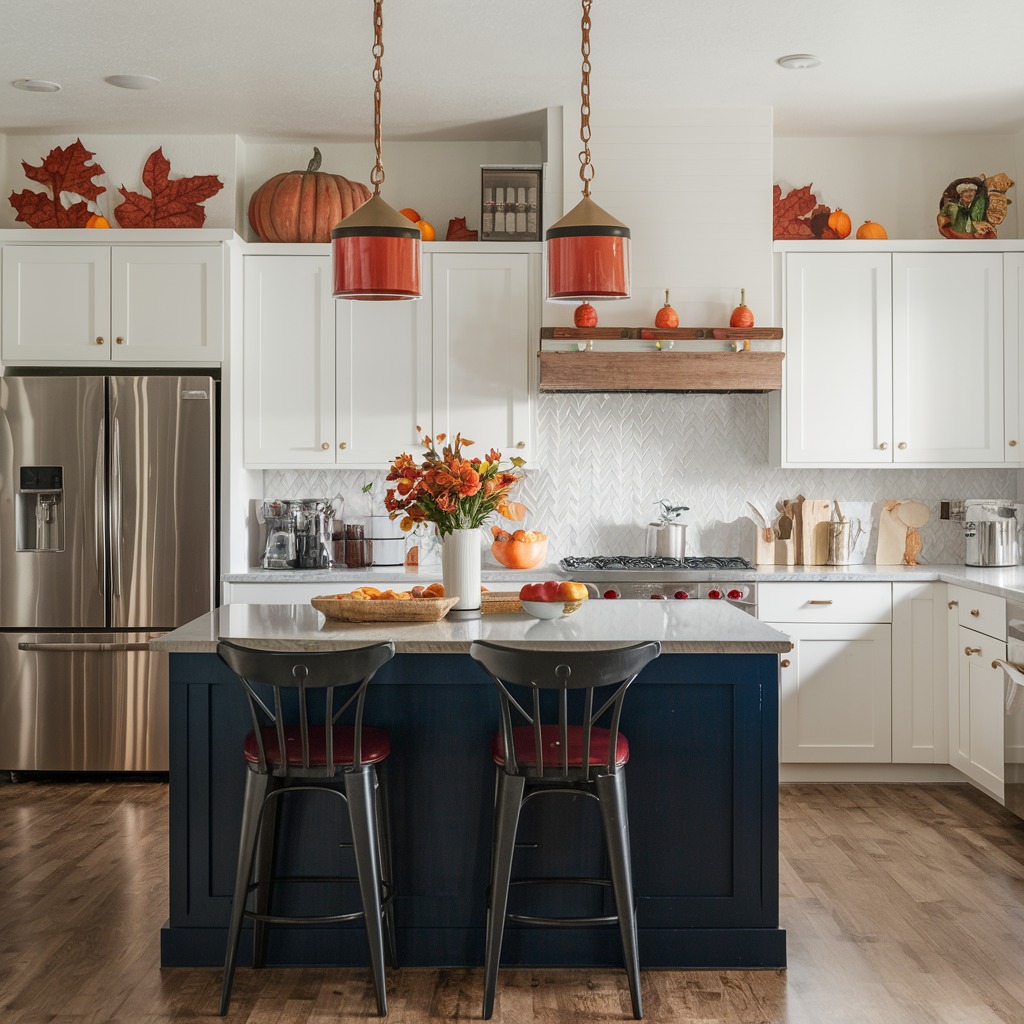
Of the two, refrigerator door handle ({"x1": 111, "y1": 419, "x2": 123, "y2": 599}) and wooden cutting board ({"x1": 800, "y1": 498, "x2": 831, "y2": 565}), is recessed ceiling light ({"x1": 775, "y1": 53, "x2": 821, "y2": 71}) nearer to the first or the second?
wooden cutting board ({"x1": 800, "y1": 498, "x2": 831, "y2": 565})

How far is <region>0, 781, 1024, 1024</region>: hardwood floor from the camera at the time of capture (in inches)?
108

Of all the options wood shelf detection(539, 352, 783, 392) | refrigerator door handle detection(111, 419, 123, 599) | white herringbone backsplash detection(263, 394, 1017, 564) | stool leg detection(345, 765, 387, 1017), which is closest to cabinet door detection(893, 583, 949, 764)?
white herringbone backsplash detection(263, 394, 1017, 564)

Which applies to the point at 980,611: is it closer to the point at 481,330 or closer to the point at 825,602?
the point at 825,602

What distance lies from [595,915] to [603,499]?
261 centimetres

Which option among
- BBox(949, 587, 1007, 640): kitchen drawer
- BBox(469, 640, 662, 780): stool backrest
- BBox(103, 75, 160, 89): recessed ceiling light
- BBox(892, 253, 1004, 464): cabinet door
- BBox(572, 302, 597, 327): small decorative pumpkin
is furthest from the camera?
BBox(892, 253, 1004, 464): cabinet door

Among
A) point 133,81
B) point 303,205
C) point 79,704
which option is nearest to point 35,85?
point 133,81

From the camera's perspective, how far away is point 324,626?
10.2ft

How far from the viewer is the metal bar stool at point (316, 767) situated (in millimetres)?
2623

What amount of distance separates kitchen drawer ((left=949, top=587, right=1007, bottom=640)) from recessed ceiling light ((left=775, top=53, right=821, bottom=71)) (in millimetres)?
2110

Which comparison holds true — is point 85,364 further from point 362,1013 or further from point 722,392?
point 362,1013

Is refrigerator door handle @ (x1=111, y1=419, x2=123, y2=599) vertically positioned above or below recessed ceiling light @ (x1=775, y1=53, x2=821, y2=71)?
below

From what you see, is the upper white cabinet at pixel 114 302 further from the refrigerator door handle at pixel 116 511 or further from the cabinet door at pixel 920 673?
the cabinet door at pixel 920 673

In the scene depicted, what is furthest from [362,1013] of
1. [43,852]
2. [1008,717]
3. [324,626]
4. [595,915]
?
[1008,717]

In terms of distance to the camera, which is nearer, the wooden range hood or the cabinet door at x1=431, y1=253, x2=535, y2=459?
the wooden range hood
